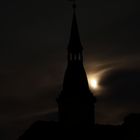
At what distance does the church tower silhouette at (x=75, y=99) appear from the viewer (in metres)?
114

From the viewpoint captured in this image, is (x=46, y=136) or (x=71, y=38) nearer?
(x=46, y=136)

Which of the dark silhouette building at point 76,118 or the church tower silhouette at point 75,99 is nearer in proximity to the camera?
the dark silhouette building at point 76,118

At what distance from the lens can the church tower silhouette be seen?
4508 inches

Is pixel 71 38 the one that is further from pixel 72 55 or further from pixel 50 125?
pixel 50 125

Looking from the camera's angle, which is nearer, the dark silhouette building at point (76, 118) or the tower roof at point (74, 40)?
the dark silhouette building at point (76, 118)

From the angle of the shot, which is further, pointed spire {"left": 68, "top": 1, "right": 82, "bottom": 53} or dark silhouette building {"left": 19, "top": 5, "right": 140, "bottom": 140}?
pointed spire {"left": 68, "top": 1, "right": 82, "bottom": 53}

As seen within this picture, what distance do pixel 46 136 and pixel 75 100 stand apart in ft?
23.3

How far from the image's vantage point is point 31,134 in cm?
11169

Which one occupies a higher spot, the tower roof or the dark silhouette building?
the tower roof

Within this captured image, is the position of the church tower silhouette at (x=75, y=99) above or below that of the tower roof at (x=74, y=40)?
below

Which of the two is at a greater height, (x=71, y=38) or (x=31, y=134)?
(x=71, y=38)

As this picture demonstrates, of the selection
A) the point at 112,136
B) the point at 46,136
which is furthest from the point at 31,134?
the point at 112,136

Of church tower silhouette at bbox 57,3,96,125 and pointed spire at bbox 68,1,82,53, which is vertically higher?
pointed spire at bbox 68,1,82,53

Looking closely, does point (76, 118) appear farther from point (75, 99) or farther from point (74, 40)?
point (74, 40)
